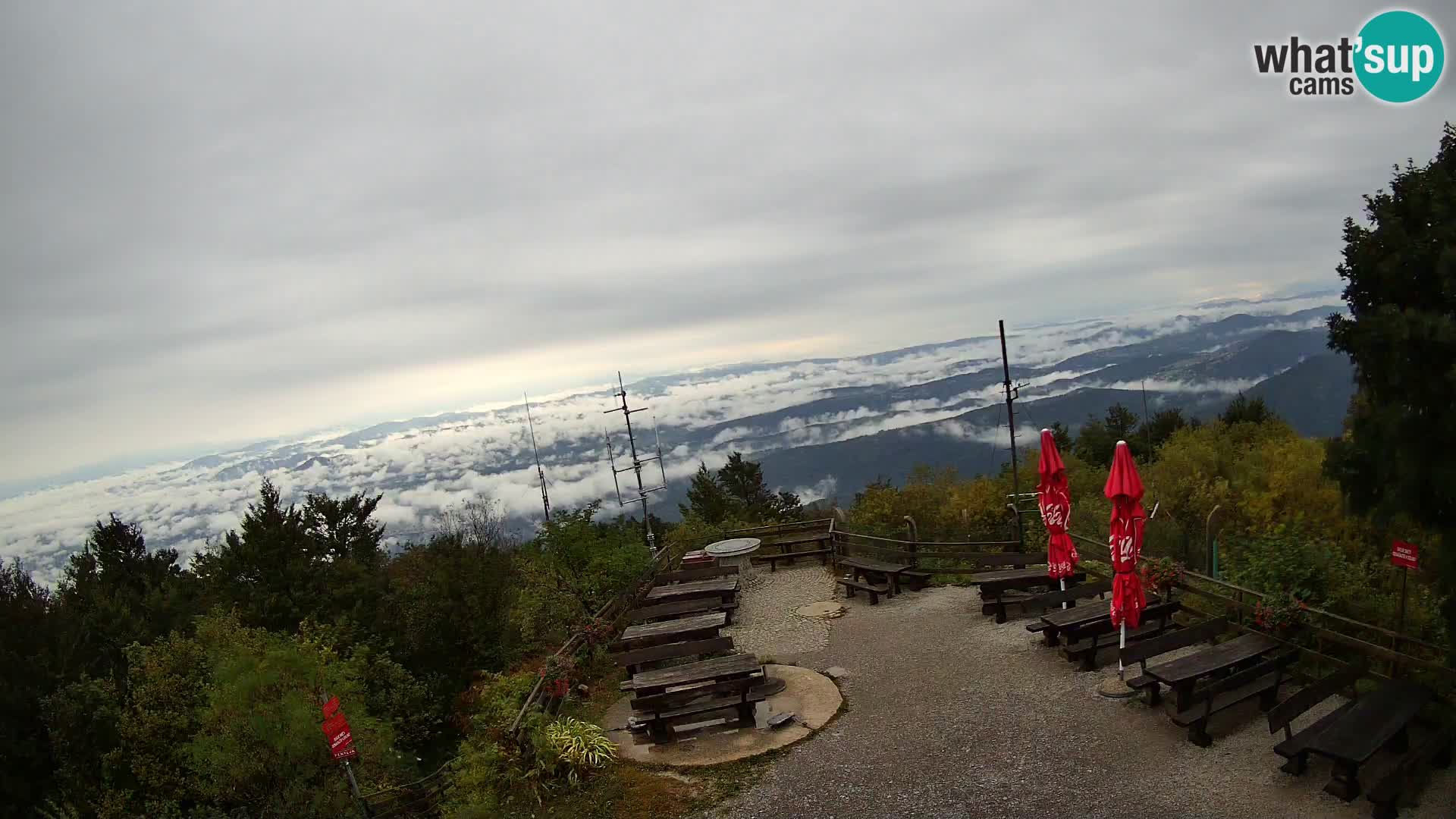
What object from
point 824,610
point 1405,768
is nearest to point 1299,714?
point 1405,768

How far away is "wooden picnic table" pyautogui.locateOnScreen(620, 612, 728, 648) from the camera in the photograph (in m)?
12.7

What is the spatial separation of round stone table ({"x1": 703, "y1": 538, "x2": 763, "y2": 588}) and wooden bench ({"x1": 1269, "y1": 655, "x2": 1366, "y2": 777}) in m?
11.9

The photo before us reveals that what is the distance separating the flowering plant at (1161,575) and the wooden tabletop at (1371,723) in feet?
12.3

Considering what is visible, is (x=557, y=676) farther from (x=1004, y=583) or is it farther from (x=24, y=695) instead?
(x=24, y=695)

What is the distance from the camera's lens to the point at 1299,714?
7.08m

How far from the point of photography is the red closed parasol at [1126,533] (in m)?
9.10

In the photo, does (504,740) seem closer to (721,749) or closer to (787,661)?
(721,749)

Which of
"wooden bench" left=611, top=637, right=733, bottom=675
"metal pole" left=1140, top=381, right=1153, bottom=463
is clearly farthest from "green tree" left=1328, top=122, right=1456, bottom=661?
"metal pole" left=1140, top=381, right=1153, bottom=463

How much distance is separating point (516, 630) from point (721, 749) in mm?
18283

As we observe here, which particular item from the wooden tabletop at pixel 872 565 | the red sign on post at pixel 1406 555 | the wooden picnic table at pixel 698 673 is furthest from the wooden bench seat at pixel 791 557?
the red sign on post at pixel 1406 555

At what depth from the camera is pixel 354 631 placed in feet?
88.6

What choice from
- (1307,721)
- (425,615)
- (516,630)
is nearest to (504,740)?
(1307,721)

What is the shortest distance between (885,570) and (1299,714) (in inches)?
347

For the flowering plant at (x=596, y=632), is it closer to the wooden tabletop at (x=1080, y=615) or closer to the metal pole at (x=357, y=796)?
the metal pole at (x=357, y=796)
